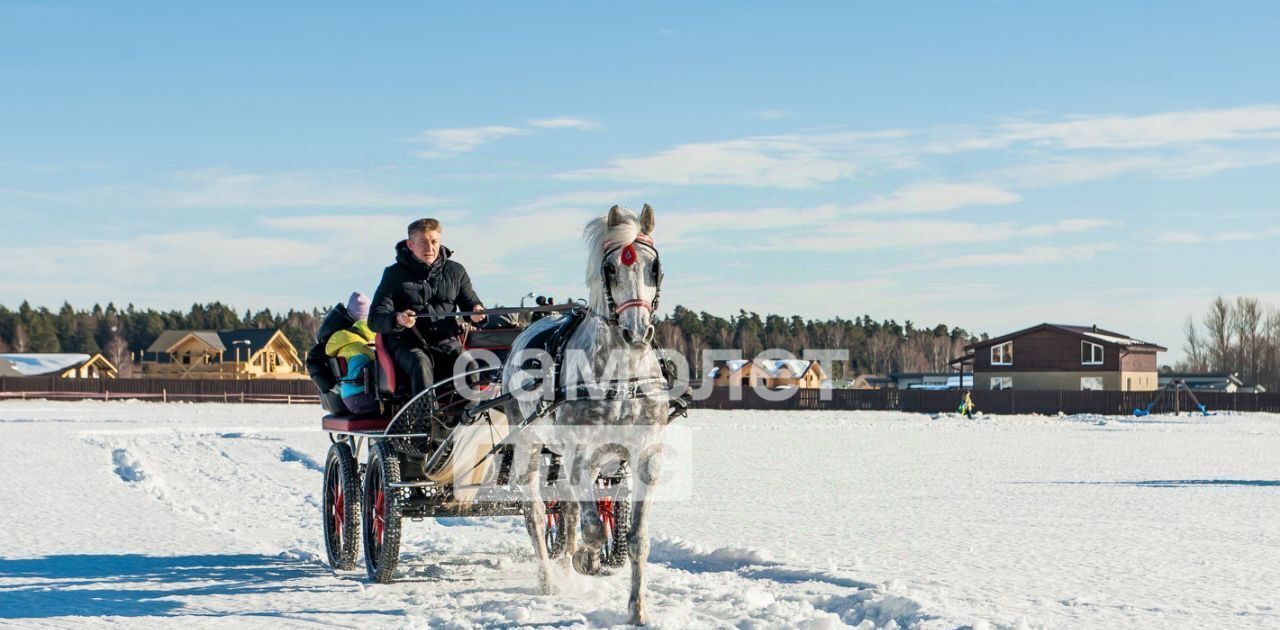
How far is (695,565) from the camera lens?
32.7ft

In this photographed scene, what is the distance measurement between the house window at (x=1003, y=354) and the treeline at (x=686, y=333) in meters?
56.7

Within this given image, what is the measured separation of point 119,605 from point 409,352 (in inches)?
97.3

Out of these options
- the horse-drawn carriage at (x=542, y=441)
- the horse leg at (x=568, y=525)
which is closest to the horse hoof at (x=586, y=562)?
the horse-drawn carriage at (x=542, y=441)

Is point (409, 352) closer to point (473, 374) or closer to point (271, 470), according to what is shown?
point (473, 374)

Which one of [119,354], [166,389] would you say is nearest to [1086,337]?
[166,389]

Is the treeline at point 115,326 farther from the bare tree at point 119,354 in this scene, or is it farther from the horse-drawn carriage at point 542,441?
the horse-drawn carriage at point 542,441

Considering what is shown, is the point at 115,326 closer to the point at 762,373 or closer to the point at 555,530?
the point at 762,373

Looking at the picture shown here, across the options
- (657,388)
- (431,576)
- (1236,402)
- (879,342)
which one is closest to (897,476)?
(431,576)

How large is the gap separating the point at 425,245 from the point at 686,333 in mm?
126168

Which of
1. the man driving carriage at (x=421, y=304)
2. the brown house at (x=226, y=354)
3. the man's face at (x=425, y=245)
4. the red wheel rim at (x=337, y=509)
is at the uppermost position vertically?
the brown house at (x=226, y=354)

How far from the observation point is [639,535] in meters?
7.45

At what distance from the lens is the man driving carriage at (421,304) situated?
29.8ft

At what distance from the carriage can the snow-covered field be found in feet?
1.29

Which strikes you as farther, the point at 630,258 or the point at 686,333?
the point at 686,333
